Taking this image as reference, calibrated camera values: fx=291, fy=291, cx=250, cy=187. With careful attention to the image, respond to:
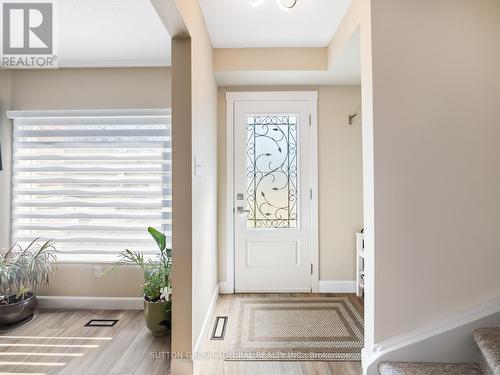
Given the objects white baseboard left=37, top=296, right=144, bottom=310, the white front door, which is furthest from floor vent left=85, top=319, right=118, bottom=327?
the white front door

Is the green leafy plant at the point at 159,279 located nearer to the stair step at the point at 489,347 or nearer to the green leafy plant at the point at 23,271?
the green leafy plant at the point at 23,271

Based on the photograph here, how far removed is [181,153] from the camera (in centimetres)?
183

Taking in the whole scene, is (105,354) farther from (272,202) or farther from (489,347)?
(489,347)

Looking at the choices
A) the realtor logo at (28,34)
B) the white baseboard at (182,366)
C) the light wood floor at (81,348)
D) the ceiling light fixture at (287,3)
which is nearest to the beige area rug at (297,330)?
the white baseboard at (182,366)

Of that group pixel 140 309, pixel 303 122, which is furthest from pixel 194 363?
pixel 303 122

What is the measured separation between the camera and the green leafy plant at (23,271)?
2.58 m

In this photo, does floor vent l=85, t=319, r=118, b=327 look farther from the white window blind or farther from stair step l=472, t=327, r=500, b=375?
stair step l=472, t=327, r=500, b=375

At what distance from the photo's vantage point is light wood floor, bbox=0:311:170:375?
1.95 m

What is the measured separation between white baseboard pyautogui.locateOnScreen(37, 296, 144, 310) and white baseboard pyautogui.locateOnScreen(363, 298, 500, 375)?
2.30m

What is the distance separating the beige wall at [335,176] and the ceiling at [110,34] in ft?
2.88

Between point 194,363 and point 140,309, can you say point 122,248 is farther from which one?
point 194,363

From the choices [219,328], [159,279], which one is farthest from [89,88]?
[219,328]

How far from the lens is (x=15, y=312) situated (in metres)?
2.52

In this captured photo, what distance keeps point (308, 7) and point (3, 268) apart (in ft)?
10.9
